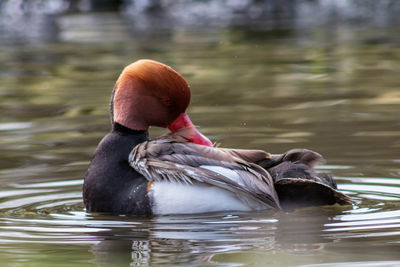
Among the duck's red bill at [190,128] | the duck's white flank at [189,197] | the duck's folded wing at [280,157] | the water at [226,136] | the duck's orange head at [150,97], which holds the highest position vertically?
the duck's orange head at [150,97]

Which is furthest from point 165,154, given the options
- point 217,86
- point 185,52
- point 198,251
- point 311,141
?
point 185,52

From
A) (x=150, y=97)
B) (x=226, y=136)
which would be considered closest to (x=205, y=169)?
(x=150, y=97)

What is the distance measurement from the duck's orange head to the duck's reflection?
728 millimetres

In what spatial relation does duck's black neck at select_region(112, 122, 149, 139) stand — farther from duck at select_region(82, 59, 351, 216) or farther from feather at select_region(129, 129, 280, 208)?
feather at select_region(129, 129, 280, 208)

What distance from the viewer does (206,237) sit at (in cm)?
535

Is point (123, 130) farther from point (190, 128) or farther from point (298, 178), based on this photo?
point (298, 178)

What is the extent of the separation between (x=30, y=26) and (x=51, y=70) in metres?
11.3

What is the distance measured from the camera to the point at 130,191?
601 centimetres

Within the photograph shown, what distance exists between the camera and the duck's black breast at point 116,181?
597cm

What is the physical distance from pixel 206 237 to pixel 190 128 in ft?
3.82

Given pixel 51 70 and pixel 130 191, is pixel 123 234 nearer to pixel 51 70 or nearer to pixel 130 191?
pixel 130 191

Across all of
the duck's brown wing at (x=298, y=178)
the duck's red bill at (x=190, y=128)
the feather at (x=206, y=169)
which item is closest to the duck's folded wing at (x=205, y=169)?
the feather at (x=206, y=169)

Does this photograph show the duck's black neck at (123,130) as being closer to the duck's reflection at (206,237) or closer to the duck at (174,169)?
the duck at (174,169)

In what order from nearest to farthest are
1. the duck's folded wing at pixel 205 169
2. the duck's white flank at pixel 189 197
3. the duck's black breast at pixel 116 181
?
the duck's folded wing at pixel 205 169, the duck's white flank at pixel 189 197, the duck's black breast at pixel 116 181
